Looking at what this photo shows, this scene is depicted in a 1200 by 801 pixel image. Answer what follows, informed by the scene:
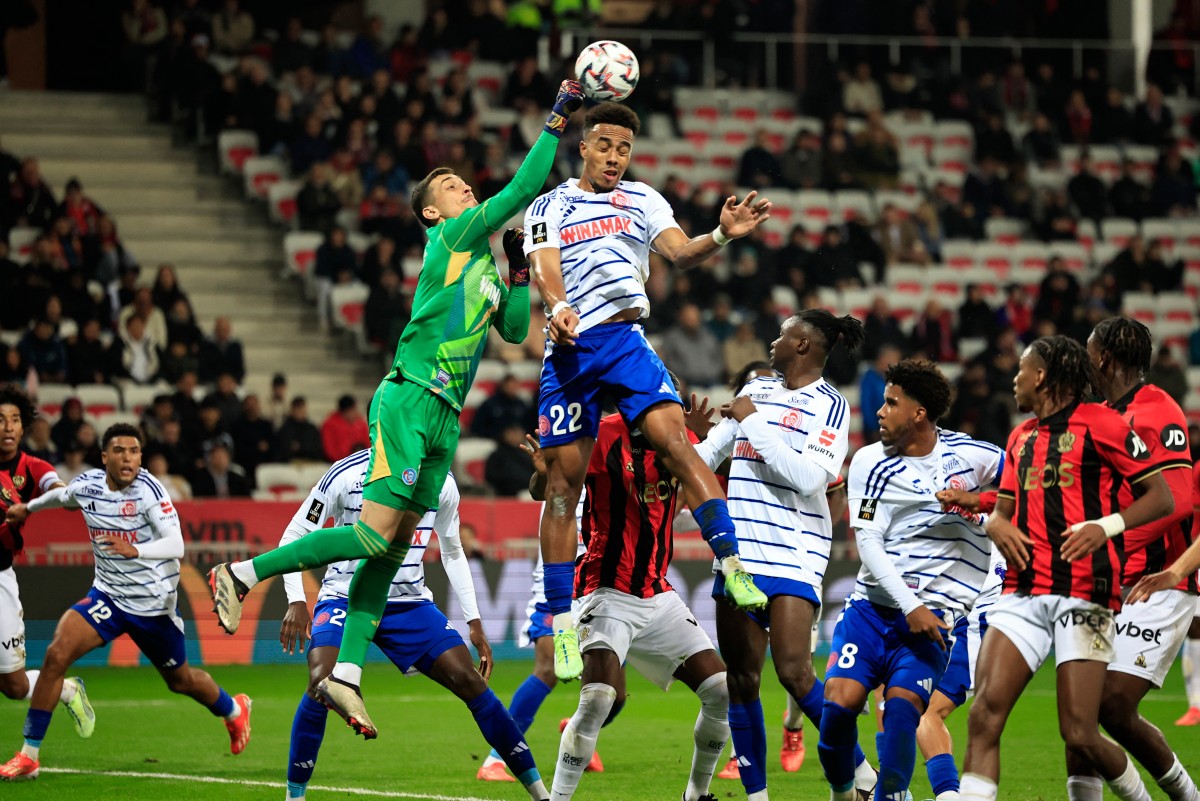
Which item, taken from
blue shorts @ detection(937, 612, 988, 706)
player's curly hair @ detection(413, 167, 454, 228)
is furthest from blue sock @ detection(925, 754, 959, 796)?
player's curly hair @ detection(413, 167, 454, 228)

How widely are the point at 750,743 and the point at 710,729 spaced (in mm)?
265

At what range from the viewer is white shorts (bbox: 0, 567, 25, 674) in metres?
11.0

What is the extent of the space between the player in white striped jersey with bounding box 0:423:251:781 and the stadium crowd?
19.1ft

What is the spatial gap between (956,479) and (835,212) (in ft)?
57.2

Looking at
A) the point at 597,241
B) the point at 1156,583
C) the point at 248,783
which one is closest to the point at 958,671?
the point at 1156,583

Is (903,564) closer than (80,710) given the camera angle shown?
Yes

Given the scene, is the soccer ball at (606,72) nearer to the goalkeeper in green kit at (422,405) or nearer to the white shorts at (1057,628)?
the goalkeeper in green kit at (422,405)

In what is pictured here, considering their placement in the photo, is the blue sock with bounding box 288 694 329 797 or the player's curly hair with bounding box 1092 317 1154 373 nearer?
the player's curly hair with bounding box 1092 317 1154 373

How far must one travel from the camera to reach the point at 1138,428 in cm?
743

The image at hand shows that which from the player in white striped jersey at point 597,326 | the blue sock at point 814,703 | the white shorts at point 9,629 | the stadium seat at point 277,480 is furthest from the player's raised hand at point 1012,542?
the stadium seat at point 277,480

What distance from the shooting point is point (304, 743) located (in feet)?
27.7

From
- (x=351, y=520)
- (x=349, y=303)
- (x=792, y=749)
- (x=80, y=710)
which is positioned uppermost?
(x=351, y=520)

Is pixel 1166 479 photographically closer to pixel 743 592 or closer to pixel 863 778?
pixel 743 592

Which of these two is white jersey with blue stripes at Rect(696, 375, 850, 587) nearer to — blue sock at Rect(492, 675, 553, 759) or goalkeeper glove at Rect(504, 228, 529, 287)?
goalkeeper glove at Rect(504, 228, 529, 287)
